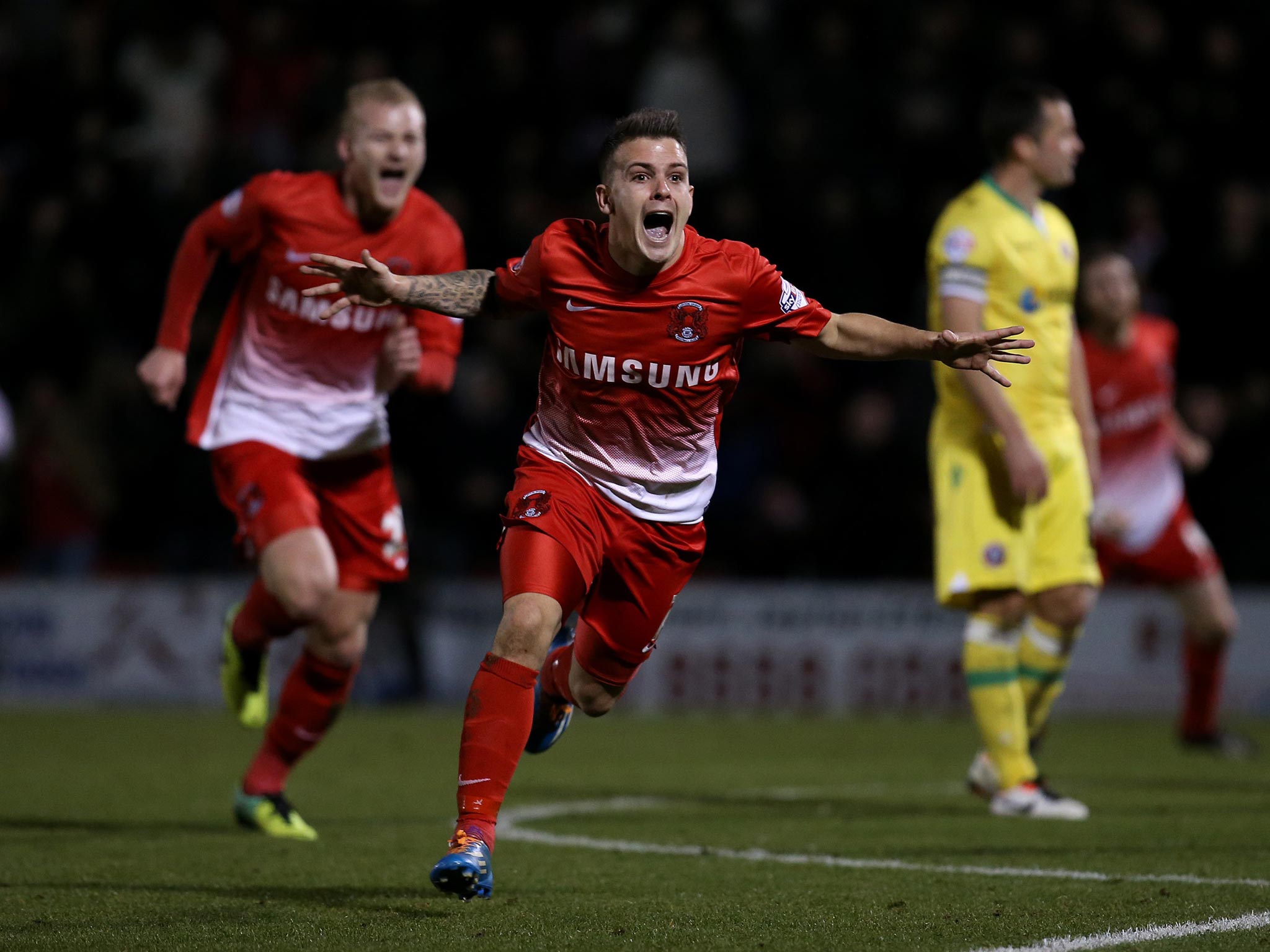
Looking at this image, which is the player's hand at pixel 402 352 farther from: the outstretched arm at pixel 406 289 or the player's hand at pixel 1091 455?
the player's hand at pixel 1091 455

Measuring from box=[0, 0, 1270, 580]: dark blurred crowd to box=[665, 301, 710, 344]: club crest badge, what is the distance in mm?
7809

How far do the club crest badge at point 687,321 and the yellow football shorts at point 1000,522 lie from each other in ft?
7.20

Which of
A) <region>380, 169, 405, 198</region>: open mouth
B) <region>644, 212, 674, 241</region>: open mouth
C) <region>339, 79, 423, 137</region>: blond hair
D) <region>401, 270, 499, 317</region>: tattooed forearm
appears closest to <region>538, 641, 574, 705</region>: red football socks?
<region>401, 270, 499, 317</region>: tattooed forearm

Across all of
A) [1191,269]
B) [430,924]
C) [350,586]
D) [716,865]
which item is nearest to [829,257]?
[1191,269]

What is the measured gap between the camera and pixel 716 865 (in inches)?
212

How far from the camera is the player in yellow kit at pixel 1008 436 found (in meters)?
6.88

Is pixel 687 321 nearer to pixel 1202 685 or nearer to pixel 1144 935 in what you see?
pixel 1144 935

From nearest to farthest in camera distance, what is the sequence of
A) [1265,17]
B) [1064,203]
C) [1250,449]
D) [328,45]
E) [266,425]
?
[266,425] < [1250,449] < [1064,203] < [1265,17] < [328,45]

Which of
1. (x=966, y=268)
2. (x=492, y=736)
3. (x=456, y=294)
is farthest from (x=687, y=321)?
(x=966, y=268)

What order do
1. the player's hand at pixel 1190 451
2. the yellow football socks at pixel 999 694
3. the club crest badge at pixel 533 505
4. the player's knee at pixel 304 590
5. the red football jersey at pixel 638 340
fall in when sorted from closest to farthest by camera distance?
1. the club crest badge at pixel 533 505
2. the red football jersey at pixel 638 340
3. the player's knee at pixel 304 590
4. the yellow football socks at pixel 999 694
5. the player's hand at pixel 1190 451

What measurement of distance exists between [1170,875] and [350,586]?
300 cm

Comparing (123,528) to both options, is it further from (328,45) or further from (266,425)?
(266,425)

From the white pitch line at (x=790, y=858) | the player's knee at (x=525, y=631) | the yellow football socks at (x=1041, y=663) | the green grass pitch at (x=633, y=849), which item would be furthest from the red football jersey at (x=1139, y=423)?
the player's knee at (x=525, y=631)

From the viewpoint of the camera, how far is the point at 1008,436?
6.71 meters
